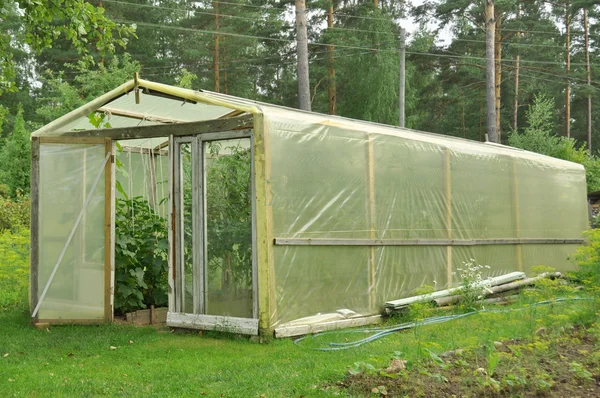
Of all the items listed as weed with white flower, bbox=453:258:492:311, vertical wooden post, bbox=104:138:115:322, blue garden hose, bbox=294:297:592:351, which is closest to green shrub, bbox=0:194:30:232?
vertical wooden post, bbox=104:138:115:322

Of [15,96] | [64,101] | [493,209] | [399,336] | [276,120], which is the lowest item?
[399,336]

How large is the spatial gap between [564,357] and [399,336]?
2053 millimetres

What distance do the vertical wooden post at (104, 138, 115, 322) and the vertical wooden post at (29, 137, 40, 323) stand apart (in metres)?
0.76

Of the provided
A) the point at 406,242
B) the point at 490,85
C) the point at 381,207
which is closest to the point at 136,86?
the point at 381,207

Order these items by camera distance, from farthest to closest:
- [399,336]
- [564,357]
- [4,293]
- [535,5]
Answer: [535,5], [4,293], [399,336], [564,357]

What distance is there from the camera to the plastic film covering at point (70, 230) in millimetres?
7332

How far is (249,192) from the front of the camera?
6.79 metres

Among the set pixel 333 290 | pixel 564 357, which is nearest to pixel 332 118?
pixel 333 290

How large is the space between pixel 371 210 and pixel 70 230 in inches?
140

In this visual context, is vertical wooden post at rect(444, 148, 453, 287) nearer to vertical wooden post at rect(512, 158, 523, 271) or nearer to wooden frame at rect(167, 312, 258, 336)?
vertical wooden post at rect(512, 158, 523, 271)

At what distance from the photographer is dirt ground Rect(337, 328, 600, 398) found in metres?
4.12

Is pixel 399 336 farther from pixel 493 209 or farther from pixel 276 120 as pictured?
pixel 493 209

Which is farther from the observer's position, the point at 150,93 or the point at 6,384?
the point at 150,93

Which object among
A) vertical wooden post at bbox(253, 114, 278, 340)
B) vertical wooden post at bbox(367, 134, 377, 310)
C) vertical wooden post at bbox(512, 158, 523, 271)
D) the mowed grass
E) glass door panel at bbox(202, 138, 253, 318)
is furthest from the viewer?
vertical wooden post at bbox(512, 158, 523, 271)
